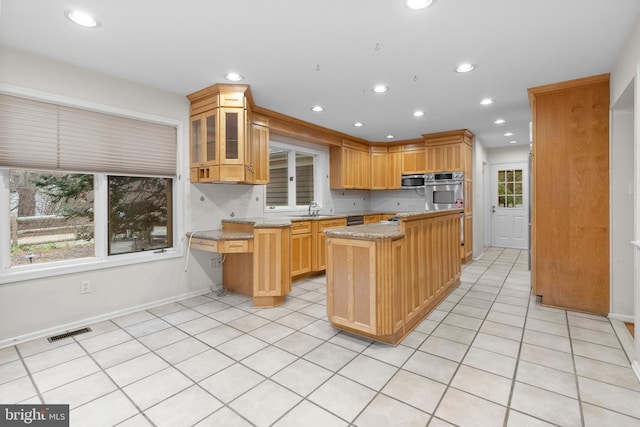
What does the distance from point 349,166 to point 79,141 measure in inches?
167

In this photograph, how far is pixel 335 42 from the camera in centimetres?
248

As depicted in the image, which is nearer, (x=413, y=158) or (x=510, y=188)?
(x=413, y=158)

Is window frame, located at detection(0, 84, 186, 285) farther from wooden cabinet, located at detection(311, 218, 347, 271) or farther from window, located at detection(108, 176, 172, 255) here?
wooden cabinet, located at detection(311, 218, 347, 271)

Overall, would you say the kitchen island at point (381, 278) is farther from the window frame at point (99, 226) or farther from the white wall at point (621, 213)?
the window frame at point (99, 226)

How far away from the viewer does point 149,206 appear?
356 cm

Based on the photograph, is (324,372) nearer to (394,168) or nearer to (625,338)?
(625,338)

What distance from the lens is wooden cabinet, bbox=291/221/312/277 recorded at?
436 centimetres

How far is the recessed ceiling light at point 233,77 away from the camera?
3094 mm

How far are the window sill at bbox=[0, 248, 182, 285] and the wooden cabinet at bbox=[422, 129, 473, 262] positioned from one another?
459 cm

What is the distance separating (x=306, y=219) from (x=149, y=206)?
6.64 ft

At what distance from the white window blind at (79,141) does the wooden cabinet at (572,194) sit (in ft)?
13.9

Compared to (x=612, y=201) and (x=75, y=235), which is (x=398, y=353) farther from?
(x=75, y=235)

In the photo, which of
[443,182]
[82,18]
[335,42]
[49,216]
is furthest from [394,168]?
[49,216]

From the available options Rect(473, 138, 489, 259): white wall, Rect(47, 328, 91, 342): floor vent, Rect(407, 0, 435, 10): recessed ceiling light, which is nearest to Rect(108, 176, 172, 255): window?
Rect(47, 328, 91, 342): floor vent
